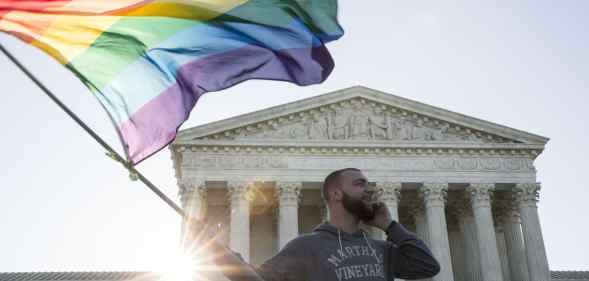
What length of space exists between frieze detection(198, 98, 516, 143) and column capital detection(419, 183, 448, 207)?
8.11 feet

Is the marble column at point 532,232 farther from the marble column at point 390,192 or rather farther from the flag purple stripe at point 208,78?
the flag purple stripe at point 208,78

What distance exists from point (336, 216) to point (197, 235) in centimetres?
120

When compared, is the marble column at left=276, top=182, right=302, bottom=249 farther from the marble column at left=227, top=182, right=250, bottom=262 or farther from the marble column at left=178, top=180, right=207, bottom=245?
the marble column at left=178, top=180, right=207, bottom=245

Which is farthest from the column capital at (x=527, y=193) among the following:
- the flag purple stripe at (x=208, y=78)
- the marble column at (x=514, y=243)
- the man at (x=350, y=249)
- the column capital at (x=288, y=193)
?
the man at (x=350, y=249)

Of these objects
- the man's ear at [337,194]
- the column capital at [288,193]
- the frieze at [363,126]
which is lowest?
the man's ear at [337,194]

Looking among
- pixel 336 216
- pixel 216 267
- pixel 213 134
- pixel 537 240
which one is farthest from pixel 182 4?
pixel 537 240

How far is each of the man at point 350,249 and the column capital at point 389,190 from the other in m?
29.2

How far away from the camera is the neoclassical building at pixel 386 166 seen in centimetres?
3341

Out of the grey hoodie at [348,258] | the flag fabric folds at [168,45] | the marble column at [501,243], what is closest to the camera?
the grey hoodie at [348,258]

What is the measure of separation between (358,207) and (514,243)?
32717 mm

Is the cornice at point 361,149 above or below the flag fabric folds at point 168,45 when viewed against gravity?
above

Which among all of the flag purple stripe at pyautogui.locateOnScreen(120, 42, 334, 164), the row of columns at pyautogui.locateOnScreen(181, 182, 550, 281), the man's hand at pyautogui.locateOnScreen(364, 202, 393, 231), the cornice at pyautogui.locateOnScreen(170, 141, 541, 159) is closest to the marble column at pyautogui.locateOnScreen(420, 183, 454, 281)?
the row of columns at pyautogui.locateOnScreen(181, 182, 550, 281)

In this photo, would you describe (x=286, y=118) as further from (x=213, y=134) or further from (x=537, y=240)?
(x=537, y=240)

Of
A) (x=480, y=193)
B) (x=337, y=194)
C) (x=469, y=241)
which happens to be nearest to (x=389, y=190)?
(x=480, y=193)
